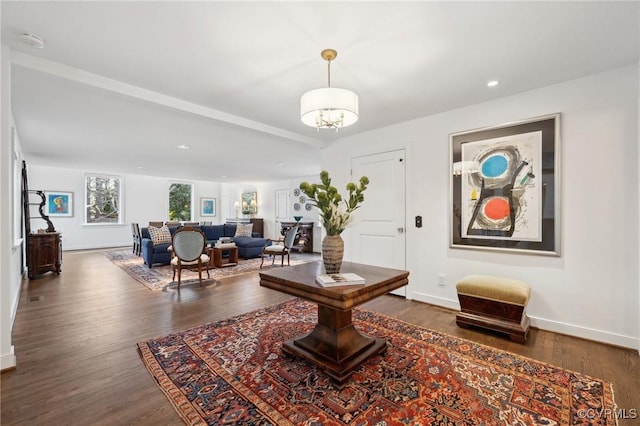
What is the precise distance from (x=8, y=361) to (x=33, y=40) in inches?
92.4

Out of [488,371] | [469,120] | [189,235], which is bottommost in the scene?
[488,371]

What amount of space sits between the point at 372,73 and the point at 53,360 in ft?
11.6

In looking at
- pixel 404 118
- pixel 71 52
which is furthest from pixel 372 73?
pixel 71 52

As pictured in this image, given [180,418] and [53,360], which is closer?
[180,418]

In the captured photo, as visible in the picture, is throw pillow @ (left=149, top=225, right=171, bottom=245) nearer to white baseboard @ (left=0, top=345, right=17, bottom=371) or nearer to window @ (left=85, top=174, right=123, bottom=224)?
window @ (left=85, top=174, right=123, bottom=224)

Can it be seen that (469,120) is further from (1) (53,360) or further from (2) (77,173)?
(2) (77,173)

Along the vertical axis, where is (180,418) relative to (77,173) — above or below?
below

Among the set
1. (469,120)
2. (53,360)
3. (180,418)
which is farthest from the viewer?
(469,120)

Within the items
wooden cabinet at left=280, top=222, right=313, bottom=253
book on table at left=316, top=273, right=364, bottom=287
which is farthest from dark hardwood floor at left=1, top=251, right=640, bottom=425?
wooden cabinet at left=280, top=222, right=313, bottom=253

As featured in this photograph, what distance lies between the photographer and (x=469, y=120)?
329 centimetres

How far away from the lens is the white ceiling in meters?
1.76

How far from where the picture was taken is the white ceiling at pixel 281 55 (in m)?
1.76

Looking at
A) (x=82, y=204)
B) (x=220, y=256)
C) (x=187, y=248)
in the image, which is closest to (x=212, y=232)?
(x=220, y=256)

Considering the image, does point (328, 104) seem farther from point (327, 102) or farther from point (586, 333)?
point (586, 333)
